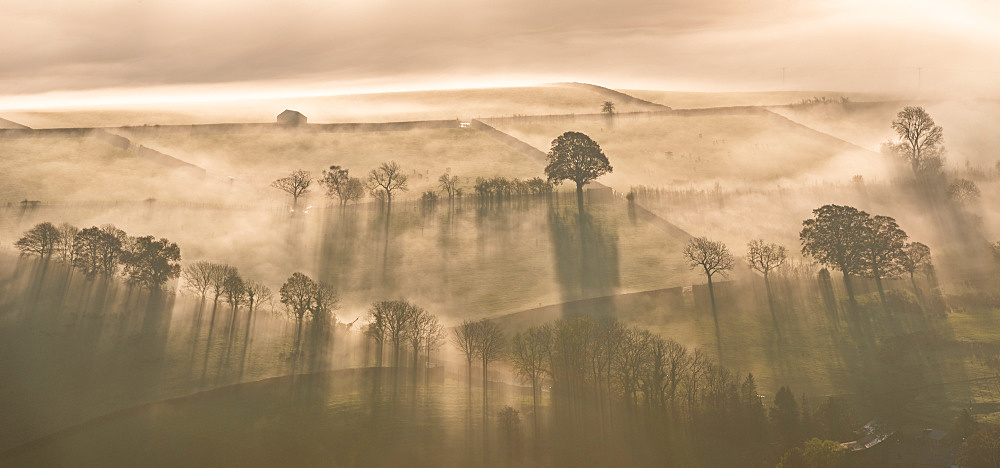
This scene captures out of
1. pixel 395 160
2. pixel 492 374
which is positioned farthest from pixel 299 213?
pixel 492 374

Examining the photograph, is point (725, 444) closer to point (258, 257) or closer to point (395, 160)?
point (258, 257)

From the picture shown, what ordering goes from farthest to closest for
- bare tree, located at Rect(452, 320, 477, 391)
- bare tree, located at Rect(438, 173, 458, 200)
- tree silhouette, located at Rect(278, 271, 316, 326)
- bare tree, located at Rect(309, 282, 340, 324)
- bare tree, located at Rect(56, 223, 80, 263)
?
bare tree, located at Rect(438, 173, 458, 200), bare tree, located at Rect(56, 223, 80, 263), tree silhouette, located at Rect(278, 271, 316, 326), bare tree, located at Rect(309, 282, 340, 324), bare tree, located at Rect(452, 320, 477, 391)

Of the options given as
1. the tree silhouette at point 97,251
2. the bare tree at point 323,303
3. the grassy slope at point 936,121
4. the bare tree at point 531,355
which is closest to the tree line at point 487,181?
the bare tree at point 323,303

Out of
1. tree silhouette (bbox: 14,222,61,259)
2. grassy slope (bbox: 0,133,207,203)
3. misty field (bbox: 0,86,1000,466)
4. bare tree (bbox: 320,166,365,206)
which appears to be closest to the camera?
misty field (bbox: 0,86,1000,466)

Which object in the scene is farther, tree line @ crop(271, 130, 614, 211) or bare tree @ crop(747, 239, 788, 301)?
tree line @ crop(271, 130, 614, 211)

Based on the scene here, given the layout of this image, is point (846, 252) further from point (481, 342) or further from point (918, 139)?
point (481, 342)

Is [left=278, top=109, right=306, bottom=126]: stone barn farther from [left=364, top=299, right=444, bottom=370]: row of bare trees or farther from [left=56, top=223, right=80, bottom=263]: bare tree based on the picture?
[left=364, top=299, right=444, bottom=370]: row of bare trees

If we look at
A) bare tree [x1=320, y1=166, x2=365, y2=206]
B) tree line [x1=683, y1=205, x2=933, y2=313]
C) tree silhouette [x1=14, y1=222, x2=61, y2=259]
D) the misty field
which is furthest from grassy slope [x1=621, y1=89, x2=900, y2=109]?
tree silhouette [x1=14, y1=222, x2=61, y2=259]
